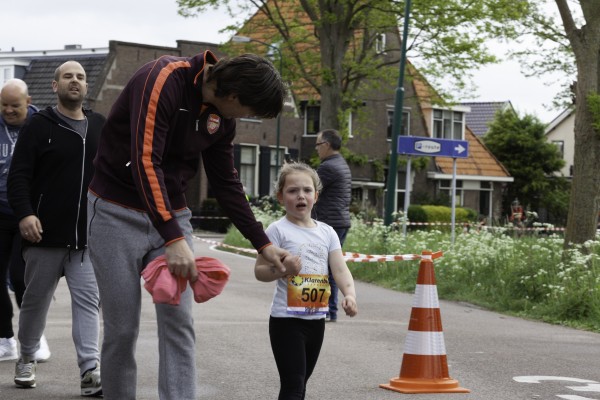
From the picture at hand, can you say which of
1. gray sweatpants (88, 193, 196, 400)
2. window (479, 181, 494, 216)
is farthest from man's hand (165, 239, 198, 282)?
window (479, 181, 494, 216)

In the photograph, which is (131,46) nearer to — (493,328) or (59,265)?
(493,328)

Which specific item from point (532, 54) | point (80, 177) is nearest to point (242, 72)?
point (80, 177)

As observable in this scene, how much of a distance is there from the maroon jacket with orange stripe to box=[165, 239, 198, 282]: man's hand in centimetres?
3

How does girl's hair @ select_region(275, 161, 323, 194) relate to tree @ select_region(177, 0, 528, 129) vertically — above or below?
below

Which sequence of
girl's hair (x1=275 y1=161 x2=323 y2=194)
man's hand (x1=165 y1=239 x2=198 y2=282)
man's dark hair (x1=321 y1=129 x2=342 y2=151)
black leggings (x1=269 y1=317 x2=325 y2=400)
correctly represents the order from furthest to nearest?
man's dark hair (x1=321 y1=129 x2=342 y2=151), girl's hair (x1=275 y1=161 x2=323 y2=194), black leggings (x1=269 y1=317 x2=325 y2=400), man's hand (x1=165 y1=239 x2=198 y2=282)

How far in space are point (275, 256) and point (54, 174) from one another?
7.63ft

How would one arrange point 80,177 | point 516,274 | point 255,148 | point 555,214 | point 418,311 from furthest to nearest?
point 555,214 → point 255,148 → point 516,274 → point 418,311 → point 80,177

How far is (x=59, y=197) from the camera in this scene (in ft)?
22.6

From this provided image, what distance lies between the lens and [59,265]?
271 inches

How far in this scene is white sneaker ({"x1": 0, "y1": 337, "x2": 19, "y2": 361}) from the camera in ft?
26.8

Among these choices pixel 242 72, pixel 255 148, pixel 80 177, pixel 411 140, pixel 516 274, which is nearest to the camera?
pixel 242 72

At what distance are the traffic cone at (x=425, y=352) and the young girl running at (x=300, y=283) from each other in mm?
1892

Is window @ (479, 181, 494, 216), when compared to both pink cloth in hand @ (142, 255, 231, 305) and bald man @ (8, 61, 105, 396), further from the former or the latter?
pink cloth in hand @ (142, 255, 231, 305)

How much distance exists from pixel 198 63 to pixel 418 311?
10.7 ft
